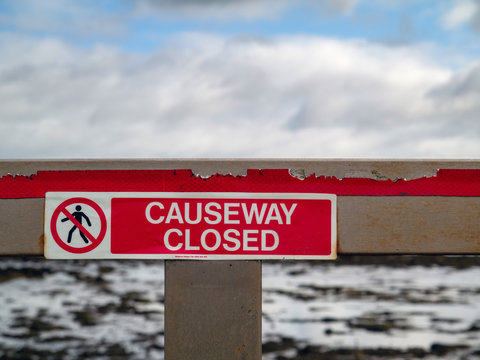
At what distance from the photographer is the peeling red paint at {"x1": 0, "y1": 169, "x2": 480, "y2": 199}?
5.37 ft

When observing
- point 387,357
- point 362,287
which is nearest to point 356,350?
point 387,357

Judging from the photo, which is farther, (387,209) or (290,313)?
(290,313)

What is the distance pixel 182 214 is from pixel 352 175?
532 millimetres

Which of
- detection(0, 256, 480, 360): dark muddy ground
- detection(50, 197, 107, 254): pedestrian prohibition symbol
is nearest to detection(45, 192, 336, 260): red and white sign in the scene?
detection(50, 197, 107, 254): pedestrian prohibition symbol

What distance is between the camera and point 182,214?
1672 mm

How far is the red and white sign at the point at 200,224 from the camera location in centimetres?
166

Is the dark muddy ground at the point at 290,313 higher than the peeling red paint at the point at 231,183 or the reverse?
the reverse

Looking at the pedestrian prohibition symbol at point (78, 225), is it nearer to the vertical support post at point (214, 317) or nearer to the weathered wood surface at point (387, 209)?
the weathered wood surface at point (387, 209)

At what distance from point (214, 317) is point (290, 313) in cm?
398

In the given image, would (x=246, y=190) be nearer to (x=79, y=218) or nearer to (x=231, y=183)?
(x=231, y=183)

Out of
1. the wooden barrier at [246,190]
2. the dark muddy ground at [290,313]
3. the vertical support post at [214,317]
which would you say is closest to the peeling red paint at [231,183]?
the wooden barrier at [246,190]

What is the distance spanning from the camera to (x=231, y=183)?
1.65 meters

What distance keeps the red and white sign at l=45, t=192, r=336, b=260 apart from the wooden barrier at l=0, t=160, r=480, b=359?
1.4 inches

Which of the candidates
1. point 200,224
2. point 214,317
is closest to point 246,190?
point 200,224
